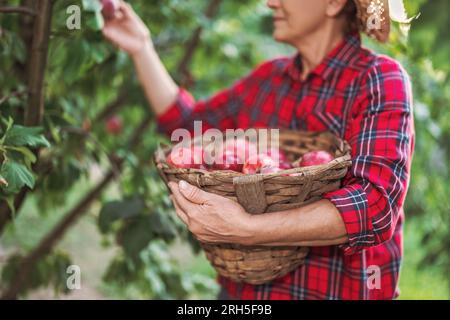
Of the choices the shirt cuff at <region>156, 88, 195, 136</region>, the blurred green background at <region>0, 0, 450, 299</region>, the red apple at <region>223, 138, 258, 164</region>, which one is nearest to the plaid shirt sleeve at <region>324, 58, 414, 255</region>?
the blurred green background at <region>0, 0, 450, 299</region>

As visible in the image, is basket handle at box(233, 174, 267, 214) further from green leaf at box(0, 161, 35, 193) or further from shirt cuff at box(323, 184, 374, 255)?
green leaf at box(0, 161, 35, 193)

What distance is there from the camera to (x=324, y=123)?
168cm

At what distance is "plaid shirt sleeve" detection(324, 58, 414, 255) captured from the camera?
1379mm

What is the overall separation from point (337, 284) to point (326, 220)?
0.32 metres

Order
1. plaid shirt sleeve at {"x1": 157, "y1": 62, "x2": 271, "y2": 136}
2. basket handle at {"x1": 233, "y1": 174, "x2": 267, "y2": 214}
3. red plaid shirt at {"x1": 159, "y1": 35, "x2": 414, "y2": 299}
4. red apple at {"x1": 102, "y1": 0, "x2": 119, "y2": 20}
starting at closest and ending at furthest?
basket handle at {"x1": 233, "y1": 174, "x2": 267, "y2": 214} → red plaid shirt at {"x1": 159, "y1": 35, "x2": 414, "y2": 299} → red apple at {"x1": 102, "y1": 0, "x2": 119, "y2": 20} → plaid shirt sleeve at {"x1": 157, "y1": 62, "x2": 271, "y2": 136}

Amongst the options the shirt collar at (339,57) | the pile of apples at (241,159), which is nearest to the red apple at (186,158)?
the pile of apples at (241,159)

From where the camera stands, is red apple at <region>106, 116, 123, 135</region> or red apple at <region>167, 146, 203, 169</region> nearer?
red apple at <region>167, 146, 203, 169</region>

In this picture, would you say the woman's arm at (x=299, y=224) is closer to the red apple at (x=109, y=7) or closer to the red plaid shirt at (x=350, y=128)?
the red plaid shirt at (x=350, y=128)

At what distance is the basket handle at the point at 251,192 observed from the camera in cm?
129

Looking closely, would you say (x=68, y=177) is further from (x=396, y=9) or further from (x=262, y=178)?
(x=396, y=9)

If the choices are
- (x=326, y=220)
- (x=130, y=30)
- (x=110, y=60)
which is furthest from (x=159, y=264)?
(x=326, y=220)

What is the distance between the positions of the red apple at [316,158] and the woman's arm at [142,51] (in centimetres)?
67

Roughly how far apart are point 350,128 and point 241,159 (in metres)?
0.29

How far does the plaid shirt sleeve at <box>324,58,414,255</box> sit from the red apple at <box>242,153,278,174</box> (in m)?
0.16
